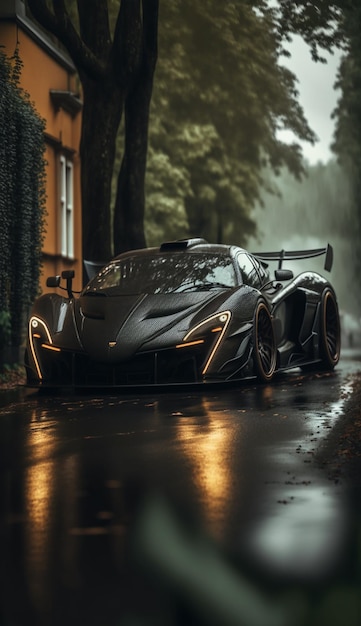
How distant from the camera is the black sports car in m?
12.4

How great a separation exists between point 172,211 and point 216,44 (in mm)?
5288

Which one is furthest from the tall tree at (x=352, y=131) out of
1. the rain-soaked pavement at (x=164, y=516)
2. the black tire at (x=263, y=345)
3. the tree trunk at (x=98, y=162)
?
the rain-soaked pavement at (x=164, y=516)

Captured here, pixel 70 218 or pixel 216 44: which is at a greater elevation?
pixel 216 44

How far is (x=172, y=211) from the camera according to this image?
4034cm

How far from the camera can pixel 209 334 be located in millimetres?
12469

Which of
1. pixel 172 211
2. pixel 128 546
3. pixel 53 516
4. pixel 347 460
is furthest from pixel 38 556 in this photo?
pixel 172 211

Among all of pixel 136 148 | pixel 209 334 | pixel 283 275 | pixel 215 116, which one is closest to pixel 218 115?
pixel 215 116

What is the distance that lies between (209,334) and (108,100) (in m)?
10.6

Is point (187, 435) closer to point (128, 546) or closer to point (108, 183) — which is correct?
point (128, 546)

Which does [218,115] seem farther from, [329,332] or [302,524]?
[302,524]

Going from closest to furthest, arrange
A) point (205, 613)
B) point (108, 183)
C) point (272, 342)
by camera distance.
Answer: point (205, 613), point (272, 342), point (108, 183)

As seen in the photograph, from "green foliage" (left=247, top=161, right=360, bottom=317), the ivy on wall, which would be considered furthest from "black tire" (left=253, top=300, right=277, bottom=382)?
"green foliage" (left=247, top=161, right=360, bottom=317)

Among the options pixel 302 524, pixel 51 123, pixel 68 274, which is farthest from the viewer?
pixel 51 123

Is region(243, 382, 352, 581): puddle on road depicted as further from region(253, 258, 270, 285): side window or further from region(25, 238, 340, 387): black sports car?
region(253, 258, 270, 285): side window
